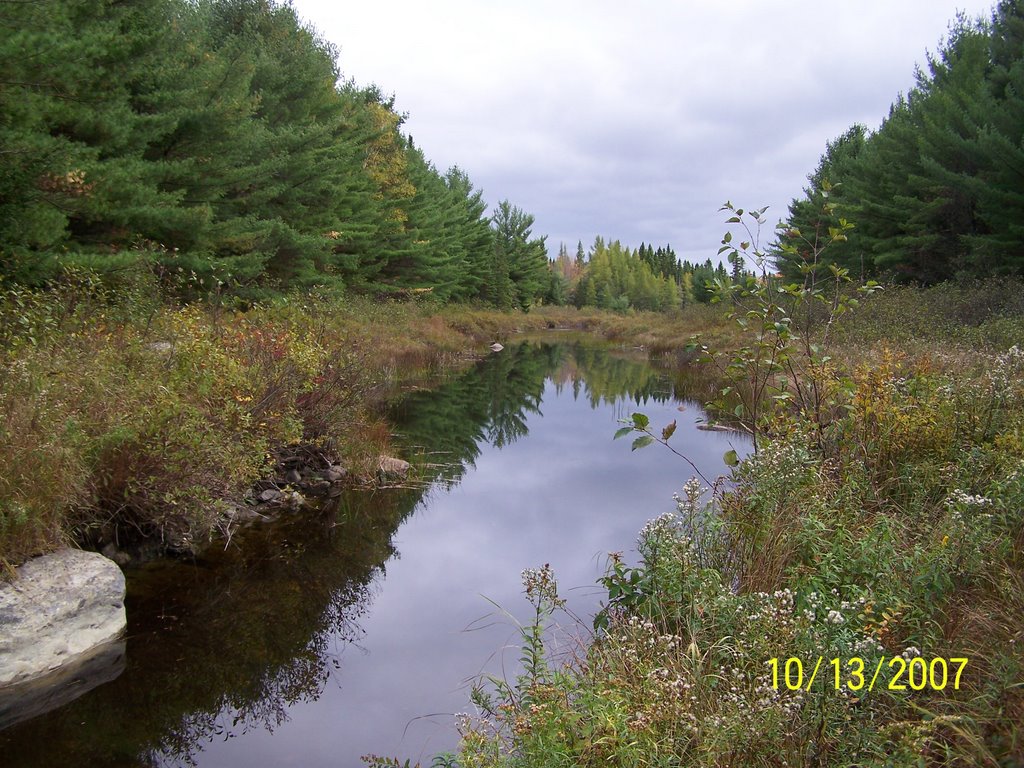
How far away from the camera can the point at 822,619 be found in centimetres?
419

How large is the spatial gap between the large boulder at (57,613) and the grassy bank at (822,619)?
3.03m

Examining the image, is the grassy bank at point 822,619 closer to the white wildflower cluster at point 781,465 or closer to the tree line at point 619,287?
the white wildflower cluster at point 781,465

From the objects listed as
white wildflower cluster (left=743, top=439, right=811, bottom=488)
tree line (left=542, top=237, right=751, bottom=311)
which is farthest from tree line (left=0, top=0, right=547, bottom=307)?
tree line (left=542, top=237, right=751, bottom=311)

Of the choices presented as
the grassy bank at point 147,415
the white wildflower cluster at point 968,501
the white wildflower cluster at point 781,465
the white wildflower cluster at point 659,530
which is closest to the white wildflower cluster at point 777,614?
the white wildflower cluster at point 659,530

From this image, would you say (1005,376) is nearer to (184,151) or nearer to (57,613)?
(57,613)

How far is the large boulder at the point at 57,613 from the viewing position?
4.79 m

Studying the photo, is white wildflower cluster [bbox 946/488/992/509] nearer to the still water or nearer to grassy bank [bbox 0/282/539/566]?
the still water

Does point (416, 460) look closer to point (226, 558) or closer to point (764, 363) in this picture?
point (226, 558)

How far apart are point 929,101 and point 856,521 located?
25745 mm

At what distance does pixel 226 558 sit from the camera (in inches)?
290

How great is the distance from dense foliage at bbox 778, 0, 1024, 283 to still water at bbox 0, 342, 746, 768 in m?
10.9

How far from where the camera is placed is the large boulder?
4793 millimetres

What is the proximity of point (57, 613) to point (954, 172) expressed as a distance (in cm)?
2582

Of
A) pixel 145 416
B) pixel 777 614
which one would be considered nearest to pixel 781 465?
pixel 777 614
